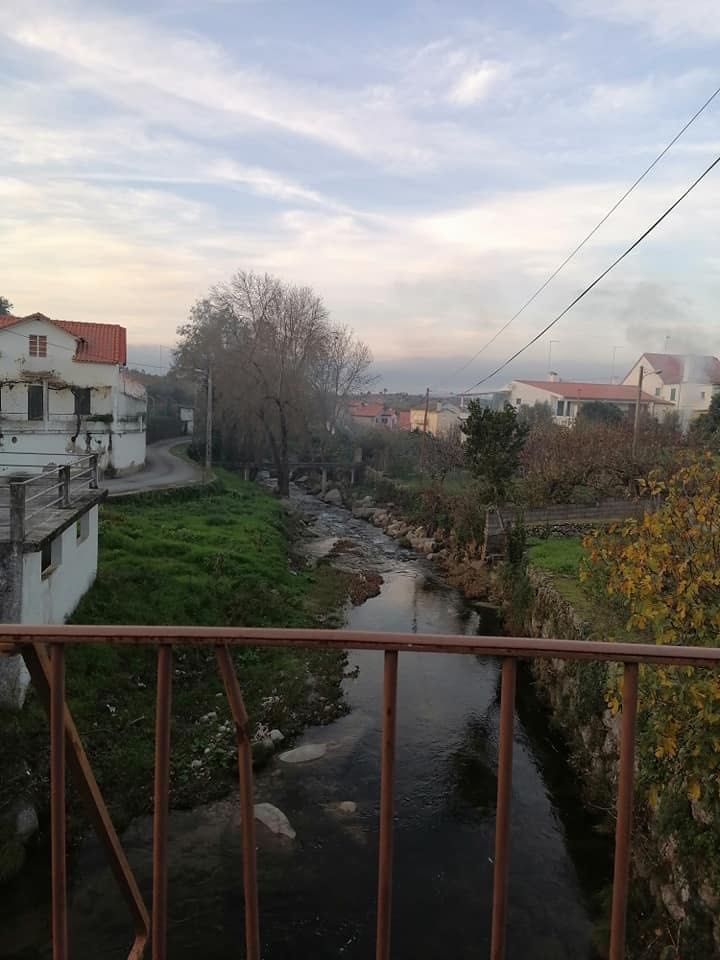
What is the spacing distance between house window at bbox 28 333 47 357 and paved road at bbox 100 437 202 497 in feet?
16.7

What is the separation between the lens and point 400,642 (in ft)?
6.32

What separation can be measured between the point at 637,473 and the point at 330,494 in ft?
57.9

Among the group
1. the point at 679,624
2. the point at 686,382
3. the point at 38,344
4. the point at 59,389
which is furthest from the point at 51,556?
the point at 686,382

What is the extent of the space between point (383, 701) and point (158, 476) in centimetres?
2799

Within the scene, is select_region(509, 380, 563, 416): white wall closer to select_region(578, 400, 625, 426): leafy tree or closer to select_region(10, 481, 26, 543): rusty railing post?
select_region(578, 400, 625, 426): leafy tree

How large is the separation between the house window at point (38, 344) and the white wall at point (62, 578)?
568 inches

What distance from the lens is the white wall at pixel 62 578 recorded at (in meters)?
8.75

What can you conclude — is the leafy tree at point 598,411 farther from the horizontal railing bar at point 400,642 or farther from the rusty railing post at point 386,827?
the rusty railing post at point 386,827

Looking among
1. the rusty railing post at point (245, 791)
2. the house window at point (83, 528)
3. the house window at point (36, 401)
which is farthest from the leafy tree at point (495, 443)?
the rusty railing post at point (245, 791)

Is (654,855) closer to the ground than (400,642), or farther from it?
closer to the ground

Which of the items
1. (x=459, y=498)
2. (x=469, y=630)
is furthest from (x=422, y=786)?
(x=459, y=498)

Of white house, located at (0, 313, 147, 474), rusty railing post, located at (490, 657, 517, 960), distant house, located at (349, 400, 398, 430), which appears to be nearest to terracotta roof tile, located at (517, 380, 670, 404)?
distant house, located at (349, 400, 398, 430)

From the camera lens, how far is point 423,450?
112 feet

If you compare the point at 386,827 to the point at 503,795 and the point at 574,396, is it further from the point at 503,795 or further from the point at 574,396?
the point at 574,396
